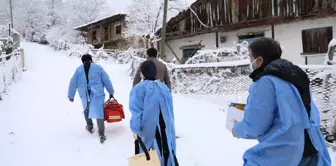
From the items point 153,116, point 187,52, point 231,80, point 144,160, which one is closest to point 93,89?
point 153,116

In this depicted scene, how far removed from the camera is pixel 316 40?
47.6 feet

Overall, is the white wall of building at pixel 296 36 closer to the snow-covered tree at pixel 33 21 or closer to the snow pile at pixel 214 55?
the snow pile at pixel 214 55

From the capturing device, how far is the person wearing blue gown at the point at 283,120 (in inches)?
76.0

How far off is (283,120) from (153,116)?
5.58 feet

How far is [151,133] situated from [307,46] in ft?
45.0

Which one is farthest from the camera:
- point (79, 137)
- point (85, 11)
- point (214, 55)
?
point (85, 11)

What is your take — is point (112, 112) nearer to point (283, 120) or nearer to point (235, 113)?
point (235, 113)

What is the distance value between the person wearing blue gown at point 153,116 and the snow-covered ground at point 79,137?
4.27 feet

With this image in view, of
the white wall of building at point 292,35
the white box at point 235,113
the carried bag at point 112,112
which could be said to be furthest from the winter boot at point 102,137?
the white wall of building at point 292,35

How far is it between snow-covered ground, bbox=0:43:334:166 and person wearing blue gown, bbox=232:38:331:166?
275 centimetres

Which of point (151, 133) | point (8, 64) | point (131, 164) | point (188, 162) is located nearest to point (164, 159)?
point (151, 133)

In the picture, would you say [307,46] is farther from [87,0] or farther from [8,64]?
[87,0]

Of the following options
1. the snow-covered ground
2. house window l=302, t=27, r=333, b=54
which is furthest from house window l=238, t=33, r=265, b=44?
the snow-covered ground

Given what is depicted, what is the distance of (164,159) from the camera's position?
11.4 ft
